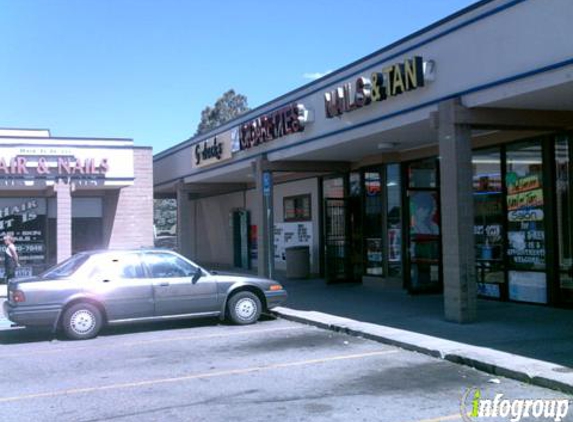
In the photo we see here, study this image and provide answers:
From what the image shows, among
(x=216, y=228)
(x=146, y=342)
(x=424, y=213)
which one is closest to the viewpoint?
(x=146, y=342)

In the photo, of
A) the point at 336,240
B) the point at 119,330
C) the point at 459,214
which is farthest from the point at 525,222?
the point at 119,330

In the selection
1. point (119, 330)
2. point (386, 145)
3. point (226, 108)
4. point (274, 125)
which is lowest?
point (119, 330)

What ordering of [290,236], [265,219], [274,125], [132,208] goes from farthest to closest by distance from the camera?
1. [132,208]
2. [290,236]
3. [265,219]
4. [274,125]

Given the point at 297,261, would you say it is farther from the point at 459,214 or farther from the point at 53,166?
the point at 459,214

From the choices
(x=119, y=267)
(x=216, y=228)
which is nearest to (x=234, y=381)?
(x=119, y=267)

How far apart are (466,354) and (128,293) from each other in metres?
5.89

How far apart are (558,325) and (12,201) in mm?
16932

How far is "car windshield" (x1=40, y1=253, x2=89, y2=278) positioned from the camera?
38.1 feet

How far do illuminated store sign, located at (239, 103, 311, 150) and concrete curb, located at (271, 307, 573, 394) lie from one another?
5.11m

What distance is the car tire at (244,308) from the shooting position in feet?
40.8

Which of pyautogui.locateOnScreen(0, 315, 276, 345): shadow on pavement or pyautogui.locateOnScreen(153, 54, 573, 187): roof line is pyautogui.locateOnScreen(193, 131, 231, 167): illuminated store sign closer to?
pyautogui.locateOnScreen(153, 54, 573, 187): roof line

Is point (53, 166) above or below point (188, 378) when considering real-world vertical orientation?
above

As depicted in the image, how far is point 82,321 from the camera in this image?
1130 cm
